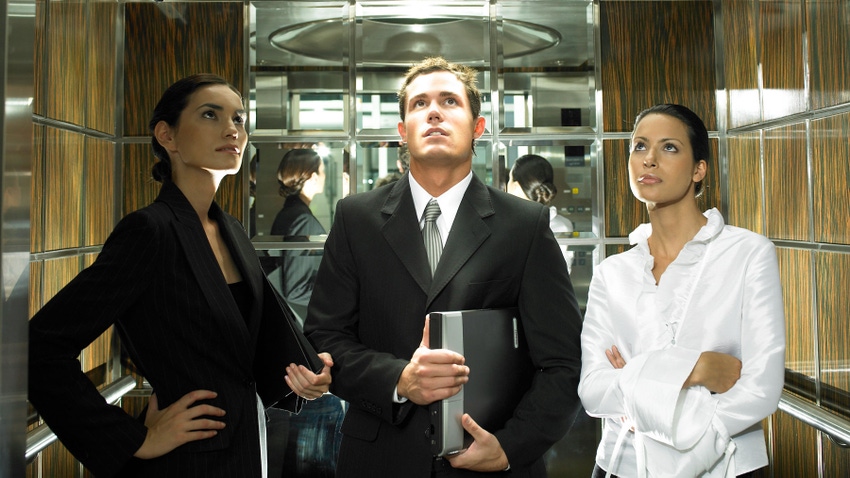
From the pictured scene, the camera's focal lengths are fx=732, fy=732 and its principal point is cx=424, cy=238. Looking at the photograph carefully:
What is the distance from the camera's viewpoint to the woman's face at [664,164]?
1.99 meters

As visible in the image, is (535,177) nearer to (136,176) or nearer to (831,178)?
(831,178)

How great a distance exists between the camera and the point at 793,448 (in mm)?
3268

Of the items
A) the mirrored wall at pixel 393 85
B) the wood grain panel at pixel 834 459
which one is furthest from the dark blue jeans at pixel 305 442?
the wood grain panel at pixel 834 459

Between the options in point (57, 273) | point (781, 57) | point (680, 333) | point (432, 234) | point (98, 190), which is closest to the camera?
point (680, 333)

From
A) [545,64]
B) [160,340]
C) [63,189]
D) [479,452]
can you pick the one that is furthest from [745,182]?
[63,189]

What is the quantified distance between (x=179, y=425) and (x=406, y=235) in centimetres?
78

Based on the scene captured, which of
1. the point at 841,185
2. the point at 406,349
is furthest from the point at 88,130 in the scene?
the point at 841,185

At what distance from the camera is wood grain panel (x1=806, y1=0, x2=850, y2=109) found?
2689 mm

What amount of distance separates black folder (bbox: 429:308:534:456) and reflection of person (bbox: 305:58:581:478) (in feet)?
0.13

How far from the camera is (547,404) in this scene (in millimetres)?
1923

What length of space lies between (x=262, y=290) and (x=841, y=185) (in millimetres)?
2140

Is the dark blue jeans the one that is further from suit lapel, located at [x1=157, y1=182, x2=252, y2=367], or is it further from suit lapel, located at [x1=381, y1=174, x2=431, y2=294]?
suit lapel, located at [x1=381, y1=174, x2=431, y2=294]

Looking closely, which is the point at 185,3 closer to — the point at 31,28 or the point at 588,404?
the point at 31,28

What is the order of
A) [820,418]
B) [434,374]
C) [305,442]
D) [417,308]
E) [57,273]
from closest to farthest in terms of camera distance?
[434,374]
[417,308]
[820,418]
[57,273]
[305,442]
